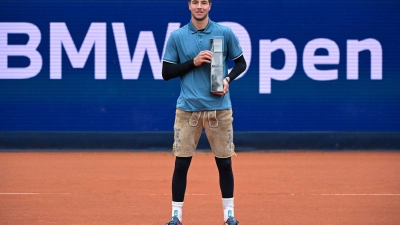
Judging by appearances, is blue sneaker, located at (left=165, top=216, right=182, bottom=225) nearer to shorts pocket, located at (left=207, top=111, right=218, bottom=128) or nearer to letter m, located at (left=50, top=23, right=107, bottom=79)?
shorts pocket, located at (left=207, top=111, right=218, bottom=128)

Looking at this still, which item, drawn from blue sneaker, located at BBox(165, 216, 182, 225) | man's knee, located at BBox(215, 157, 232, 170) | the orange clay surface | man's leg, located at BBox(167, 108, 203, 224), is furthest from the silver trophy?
the orange clay surface

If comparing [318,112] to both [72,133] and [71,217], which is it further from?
[71,217]

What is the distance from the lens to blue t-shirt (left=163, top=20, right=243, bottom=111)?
18.4 ft

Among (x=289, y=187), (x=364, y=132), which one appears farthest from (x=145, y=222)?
(x=364, y=132)

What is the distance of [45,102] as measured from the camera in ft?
40.7

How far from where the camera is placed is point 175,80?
485 inches

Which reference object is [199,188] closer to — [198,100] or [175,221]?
[175,221]

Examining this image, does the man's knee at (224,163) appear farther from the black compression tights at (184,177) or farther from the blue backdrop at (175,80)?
the blue backdrop at (175,80)

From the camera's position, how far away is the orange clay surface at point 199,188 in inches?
262

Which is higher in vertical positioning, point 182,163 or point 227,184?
point 182,163

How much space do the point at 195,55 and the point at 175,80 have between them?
263 inches

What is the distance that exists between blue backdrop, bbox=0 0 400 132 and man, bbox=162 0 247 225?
6.59 m

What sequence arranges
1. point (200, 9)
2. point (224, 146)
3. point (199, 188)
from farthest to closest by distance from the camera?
1. point (199, 188)
2. point (224, 146)
3. point (200, 9)

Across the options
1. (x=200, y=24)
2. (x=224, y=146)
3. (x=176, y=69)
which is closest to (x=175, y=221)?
(x=224, y=146)
